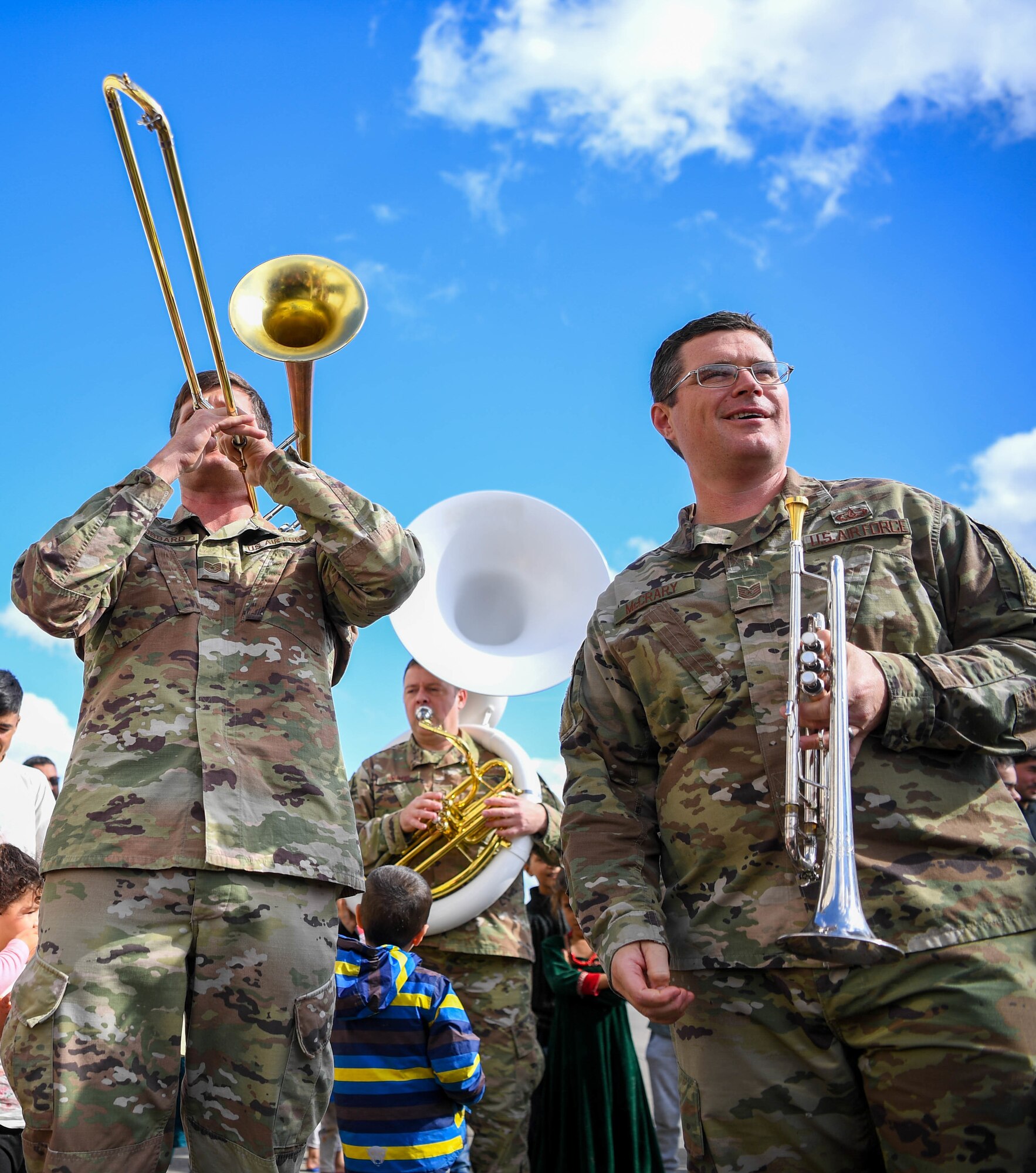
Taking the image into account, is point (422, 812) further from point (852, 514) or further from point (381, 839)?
point (852, 514)

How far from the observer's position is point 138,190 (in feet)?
10.3

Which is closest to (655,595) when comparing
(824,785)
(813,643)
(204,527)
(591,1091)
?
(813,643)

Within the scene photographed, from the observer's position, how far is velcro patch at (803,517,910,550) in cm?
239

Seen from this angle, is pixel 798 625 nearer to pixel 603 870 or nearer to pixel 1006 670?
pixel 1006 670

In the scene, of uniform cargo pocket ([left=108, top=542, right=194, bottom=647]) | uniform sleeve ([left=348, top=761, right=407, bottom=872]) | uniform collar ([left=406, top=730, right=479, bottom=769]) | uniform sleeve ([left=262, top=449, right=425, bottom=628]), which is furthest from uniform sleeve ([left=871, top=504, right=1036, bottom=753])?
uniform collar ([left=406, top=730, right=479, bottom=769])

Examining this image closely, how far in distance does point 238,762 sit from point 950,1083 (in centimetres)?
162

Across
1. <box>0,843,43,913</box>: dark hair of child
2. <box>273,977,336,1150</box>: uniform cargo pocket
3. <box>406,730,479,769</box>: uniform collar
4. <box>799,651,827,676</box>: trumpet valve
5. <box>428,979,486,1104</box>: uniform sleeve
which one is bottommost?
<box>273,977,336,1150</box>: uniform cargo pocket

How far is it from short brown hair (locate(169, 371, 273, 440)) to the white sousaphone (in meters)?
2.65

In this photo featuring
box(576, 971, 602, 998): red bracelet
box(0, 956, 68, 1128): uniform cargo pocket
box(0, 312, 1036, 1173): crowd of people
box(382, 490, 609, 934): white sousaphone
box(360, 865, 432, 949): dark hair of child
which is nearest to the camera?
box(0, 312, 1036, 1173): crowd of people

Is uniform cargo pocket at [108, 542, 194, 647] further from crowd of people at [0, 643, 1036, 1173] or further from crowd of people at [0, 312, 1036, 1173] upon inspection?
crowd of people at [0, 643, 1036, 1173]

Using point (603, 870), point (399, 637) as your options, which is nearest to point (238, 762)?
point (603, 870)

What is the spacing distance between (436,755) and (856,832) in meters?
4.03

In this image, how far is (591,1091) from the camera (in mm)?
5469

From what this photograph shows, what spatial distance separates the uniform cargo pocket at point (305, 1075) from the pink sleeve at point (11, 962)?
1.54 m
